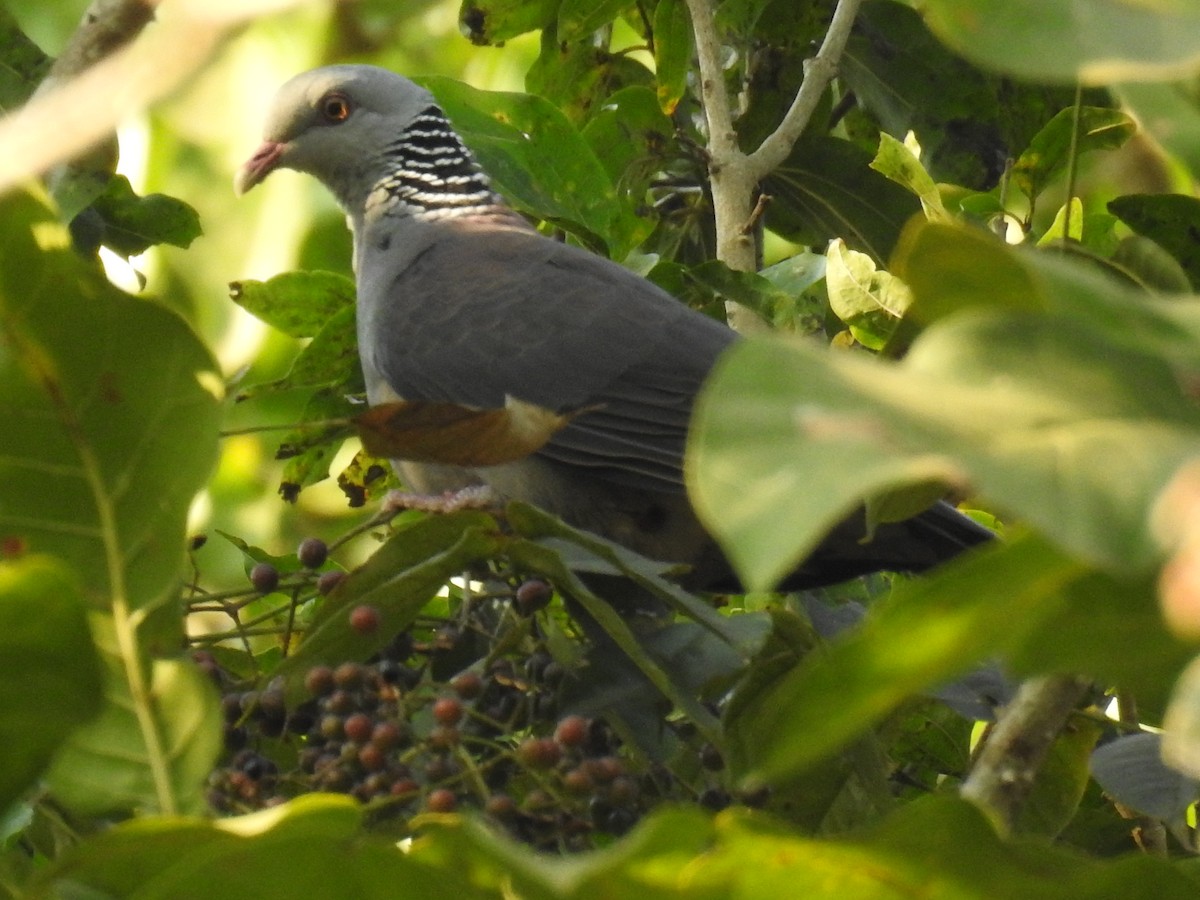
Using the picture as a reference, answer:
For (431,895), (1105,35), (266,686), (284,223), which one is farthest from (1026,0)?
(284,223)

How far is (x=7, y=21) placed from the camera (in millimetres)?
2699

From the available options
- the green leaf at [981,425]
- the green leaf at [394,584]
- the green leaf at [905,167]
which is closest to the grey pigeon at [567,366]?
the green leaf at [905,167]

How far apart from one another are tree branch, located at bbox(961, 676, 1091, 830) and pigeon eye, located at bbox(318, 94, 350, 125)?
3.30m

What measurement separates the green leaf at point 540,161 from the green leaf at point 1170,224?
3.63 ft

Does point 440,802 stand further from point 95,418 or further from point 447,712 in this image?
point 95,418

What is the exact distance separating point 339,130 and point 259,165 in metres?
0.23

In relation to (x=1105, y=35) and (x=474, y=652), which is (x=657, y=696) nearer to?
(x=474, y=652)

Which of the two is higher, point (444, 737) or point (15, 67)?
point (15, 67)

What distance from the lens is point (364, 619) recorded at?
1.77 metres

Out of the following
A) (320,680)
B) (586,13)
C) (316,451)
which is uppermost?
(586,13)

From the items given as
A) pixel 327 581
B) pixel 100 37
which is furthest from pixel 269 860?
pixel 100 37

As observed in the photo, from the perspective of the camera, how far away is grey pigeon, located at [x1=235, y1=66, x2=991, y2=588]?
10.6 ft

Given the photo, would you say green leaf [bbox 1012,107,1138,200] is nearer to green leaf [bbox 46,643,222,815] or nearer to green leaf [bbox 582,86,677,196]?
green leaf [bbox 582,86,677,196]

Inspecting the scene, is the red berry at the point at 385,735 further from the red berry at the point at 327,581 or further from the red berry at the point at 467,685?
the red berry at the point at 327,581
